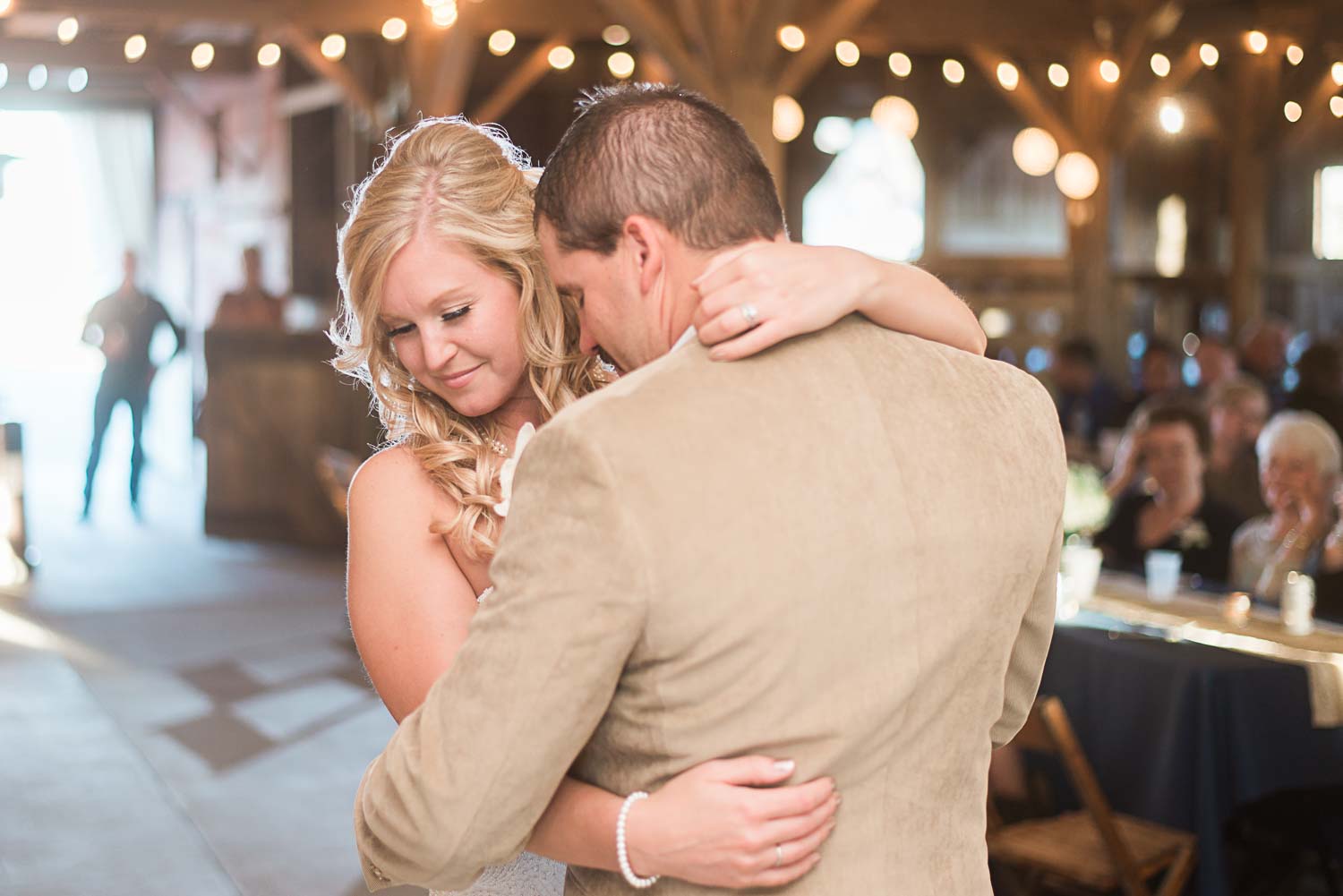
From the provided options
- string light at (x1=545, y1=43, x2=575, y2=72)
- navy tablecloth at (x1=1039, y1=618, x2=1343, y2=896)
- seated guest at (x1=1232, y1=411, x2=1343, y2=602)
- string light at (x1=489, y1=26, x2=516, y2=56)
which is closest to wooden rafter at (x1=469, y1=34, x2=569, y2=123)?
string light at (x1=545, y1=43, x2=575, y2=72)

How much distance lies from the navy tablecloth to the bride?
2169 millimetres

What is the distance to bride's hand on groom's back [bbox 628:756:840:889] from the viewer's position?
1132mm

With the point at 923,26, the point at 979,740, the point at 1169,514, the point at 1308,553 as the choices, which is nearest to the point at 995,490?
the point at 979,740

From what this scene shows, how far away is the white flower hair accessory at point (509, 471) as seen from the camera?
1.61m

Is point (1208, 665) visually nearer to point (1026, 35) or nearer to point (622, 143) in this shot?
point (622, 143)

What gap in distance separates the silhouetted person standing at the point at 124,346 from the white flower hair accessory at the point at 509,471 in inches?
360

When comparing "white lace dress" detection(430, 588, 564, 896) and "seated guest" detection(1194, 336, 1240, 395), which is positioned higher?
"white lace dress" detection(430, 588, 564, 896)

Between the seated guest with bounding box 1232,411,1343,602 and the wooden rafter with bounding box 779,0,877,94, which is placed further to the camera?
the wooden rafter with bounding box 779,0,877,94

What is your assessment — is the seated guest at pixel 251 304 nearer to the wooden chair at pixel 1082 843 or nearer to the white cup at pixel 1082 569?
the white cup at pixel 1082 569

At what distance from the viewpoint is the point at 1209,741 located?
3.42 meters

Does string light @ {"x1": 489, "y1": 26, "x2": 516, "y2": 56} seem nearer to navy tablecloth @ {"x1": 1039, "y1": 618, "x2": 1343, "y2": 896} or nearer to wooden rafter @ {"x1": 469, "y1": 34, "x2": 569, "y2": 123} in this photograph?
wooden rafter @ {"x1": 469, "y1": 34, "x2": 569, "y2": 123}

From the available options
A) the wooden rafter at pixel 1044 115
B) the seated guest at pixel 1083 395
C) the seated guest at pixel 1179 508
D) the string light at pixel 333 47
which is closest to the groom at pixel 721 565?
the seated guest at pixel 1179 508

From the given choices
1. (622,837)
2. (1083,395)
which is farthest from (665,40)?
(622,837)

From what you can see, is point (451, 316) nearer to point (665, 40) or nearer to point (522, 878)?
point (522, 878)
